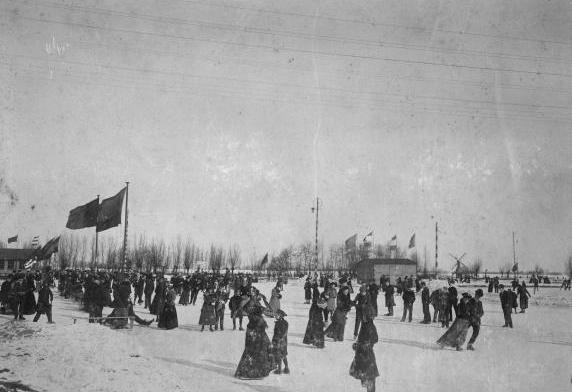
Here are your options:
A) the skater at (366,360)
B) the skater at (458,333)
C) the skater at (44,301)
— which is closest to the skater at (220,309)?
the skater at (44,301)

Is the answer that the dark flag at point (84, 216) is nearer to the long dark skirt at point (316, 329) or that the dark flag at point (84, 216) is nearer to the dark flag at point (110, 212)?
the dark flag at point (110, 212)

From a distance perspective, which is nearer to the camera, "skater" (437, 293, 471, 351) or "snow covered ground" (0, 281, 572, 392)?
"snow covered ground" (0, 281, 572, 392)

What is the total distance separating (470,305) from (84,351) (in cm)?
1072

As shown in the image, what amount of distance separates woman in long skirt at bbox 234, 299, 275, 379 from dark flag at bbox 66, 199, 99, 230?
16922 millimetres

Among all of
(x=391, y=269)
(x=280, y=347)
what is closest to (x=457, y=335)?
(x=280, y=347)

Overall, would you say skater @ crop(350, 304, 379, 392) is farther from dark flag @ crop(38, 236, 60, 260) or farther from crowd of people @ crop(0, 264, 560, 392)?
dark flag @ crop(38, 236, 60, 260)

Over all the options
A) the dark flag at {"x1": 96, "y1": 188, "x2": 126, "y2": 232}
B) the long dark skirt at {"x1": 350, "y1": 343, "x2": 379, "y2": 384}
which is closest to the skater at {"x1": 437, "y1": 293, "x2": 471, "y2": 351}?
the long dark skirt at {"x1": 350, "y1": 343, "x2": 379, "y2": 384}

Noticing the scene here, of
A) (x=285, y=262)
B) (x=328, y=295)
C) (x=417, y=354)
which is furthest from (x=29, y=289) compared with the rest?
(x=285, y=262)

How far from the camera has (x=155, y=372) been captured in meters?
9.66

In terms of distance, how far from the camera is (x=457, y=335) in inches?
553

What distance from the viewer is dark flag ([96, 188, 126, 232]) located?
77.8ft

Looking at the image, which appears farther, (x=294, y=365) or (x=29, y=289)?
(x=29, y=289)

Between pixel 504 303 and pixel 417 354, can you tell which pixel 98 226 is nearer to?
pixel 417 354

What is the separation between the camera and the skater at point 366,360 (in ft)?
29.7
